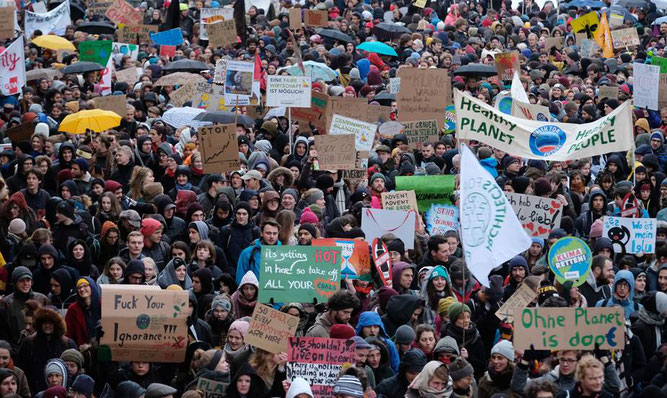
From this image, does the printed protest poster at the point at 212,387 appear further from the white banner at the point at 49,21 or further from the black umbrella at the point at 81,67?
the white banner at the point at 49,21

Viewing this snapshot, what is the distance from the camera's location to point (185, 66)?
73.9 feet

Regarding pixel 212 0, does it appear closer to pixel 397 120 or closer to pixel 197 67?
pixel 197 67

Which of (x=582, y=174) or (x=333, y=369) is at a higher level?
(x=582, y=174)

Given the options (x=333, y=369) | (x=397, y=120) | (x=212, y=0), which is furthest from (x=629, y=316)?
(x=212, y=0)

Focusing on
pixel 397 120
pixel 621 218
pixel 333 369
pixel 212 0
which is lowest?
pixel 333 369

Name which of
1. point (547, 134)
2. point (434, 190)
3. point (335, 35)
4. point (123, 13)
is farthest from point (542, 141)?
point (123, 13)

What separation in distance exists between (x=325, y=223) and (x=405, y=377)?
4650 mm

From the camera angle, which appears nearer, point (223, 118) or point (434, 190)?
point (434, 190)

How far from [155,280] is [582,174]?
6.30 m

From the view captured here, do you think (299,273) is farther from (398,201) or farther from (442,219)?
(442,219)

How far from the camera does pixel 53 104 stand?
19.3 metres

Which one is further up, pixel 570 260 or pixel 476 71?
pixel 476 71

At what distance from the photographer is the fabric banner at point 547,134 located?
14.4m

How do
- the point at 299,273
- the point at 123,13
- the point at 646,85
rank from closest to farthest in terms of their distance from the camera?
1. the point at 299,273
2. the point at 646,85
3. the point at 123,13
